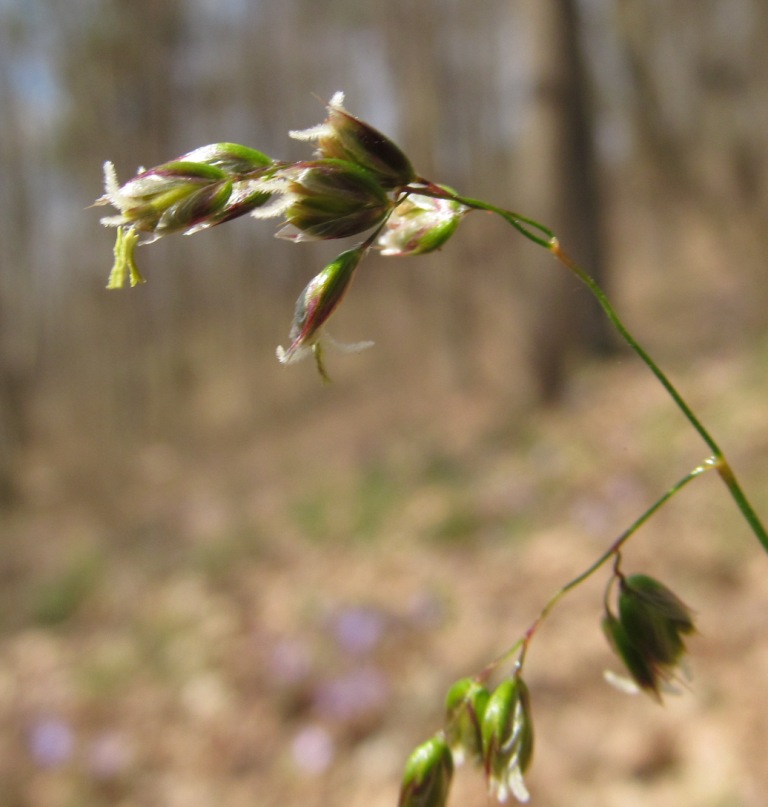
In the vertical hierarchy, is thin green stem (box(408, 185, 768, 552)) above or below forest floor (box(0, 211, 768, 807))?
above

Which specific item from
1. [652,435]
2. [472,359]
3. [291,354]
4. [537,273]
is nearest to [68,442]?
[472,359]

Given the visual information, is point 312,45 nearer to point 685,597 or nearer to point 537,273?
point 537,273

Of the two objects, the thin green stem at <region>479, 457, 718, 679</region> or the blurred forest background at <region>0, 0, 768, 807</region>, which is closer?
the thin green stem at <region>479, 457, 718, 679</region>

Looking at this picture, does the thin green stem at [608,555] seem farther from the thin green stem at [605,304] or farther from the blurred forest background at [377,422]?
the blurred forest background at [377,422]

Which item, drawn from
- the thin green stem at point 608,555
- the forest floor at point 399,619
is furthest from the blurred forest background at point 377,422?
the thin green stem at point 608,555

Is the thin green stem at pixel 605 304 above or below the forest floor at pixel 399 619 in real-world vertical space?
above

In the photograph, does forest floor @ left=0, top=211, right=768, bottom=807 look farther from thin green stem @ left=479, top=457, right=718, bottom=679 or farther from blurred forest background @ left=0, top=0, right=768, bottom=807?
thin green stem @ left=479, top=457, right=718, bottom=679

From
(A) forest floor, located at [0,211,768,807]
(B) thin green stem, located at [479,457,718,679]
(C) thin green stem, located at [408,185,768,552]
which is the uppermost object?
(C) thin green stem, located at [408,185,768,552]

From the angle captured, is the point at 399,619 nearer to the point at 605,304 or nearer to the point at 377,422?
the point at 605,304

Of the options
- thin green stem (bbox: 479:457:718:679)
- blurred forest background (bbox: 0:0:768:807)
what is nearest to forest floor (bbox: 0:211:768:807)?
blurred forest background (bbox: 0:0:768:807)
